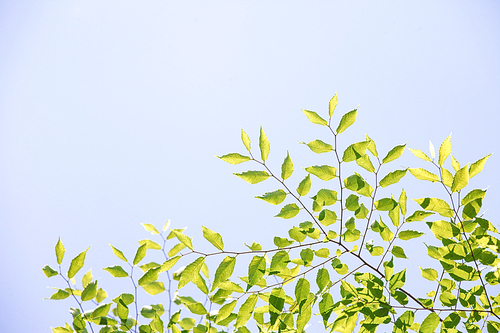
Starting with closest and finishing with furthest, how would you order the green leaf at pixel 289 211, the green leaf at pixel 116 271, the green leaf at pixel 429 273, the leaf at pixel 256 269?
the leaf at pixel 256 269, the green leaf at pixel 289 211, the green leaf at pixel 429 273, the green leaf at pixel 116 271

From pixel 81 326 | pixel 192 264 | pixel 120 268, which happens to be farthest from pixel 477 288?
pixel 81 326

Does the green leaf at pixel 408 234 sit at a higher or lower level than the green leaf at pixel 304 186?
lower

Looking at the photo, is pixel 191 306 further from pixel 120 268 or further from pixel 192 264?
pixel 192 264

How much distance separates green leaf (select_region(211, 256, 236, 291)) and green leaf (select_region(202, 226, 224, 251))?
6 centimetres

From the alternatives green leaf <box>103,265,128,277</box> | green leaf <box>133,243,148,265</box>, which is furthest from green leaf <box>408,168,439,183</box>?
green leaf <box>103,265,128,277</box>

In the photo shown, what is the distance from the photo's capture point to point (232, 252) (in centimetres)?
145

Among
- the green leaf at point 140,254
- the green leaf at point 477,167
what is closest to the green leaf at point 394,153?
the green leaf at point 477,167

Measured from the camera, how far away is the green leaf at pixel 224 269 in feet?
4.67

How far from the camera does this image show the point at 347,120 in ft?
5.03

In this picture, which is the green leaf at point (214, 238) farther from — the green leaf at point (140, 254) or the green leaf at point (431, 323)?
the green leaf at point (431, 323)

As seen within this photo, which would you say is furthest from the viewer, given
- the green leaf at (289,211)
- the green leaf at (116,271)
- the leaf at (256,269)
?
the green leaf at (116,271)

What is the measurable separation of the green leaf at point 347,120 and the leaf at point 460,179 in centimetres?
53

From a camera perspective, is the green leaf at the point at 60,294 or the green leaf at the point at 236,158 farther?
the green leaf at the point at 60,294

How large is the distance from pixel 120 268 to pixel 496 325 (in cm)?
207
